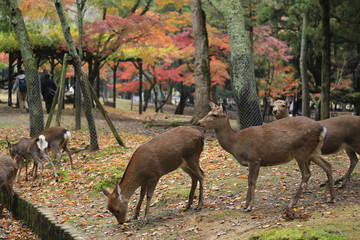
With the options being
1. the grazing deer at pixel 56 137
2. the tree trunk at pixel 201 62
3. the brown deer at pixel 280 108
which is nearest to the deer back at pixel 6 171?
the grazing deer at pixel 56 137

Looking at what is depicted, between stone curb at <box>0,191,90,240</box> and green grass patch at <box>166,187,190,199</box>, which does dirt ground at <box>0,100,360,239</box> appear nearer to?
green grass patch at <box>166,187,190,199</box>

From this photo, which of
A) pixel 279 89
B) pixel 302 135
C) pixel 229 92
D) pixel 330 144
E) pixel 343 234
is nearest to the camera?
pixel 343 234

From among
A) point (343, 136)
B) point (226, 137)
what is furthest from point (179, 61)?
point (226, 137)

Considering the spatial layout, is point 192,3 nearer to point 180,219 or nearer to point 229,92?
point 180,219

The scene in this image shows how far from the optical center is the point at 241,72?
11625mm

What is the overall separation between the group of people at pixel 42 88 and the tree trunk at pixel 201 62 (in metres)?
7.73

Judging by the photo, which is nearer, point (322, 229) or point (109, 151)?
point (322, 229)

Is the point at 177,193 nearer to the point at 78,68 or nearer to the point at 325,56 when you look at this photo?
the point at 78,68

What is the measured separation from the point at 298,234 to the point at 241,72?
7.66 metres

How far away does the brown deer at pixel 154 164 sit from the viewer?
609 centimetres

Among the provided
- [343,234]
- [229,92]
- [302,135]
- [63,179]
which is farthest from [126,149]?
[229,92]

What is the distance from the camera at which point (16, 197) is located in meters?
8.78

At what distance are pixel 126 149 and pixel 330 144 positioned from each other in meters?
6.15

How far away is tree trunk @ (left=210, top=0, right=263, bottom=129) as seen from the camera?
11.5 m
